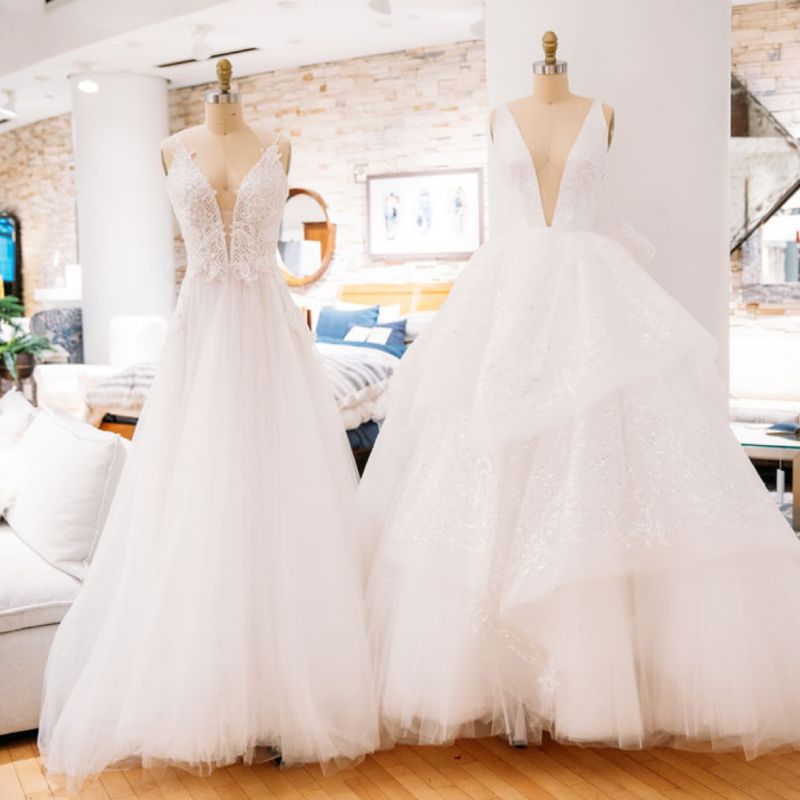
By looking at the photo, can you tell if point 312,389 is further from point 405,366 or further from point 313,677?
point 313,677

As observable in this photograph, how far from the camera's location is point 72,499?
3.04 m

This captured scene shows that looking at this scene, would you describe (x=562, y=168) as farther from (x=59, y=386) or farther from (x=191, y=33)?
(x=59, y=386)

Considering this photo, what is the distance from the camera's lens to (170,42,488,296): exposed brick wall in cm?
788

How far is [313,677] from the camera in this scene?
8.22ft

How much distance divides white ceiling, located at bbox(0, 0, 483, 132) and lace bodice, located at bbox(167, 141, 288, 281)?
14.4 feet

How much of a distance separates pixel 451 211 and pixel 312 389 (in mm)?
5333

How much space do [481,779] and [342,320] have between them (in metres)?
4.91

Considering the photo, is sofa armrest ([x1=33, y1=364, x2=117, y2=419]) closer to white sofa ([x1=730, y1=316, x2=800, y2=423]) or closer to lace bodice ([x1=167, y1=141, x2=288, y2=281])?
white sofa ([x1=730, y1=316, x2=800, y2=423])

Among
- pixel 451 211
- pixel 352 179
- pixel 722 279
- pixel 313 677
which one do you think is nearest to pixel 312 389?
pixel 313 677

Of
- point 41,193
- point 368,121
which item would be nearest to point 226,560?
point 368,121

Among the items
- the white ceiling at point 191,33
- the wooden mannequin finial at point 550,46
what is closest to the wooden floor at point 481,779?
the wooden mannequin finial at point 550,46

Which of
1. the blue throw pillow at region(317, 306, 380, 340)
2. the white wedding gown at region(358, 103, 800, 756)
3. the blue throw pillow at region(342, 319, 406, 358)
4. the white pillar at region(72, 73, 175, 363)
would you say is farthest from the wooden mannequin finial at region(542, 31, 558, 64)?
the white pillar at region(72, 73, 175, 363)

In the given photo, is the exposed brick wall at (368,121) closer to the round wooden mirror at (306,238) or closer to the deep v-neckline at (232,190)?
the round wooden mirror at (306,238)

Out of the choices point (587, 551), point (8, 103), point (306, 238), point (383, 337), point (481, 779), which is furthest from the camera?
Answer: point (8, 103)
